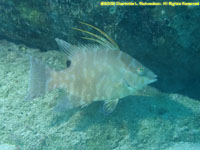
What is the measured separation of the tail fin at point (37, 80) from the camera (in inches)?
86.9

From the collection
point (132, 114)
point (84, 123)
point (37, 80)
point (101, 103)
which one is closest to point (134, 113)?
point (132, 114)

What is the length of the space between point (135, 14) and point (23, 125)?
2.27 metres

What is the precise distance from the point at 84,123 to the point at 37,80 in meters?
0.96

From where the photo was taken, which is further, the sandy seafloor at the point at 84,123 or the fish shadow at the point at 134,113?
the fish shadow at the point at 134,113

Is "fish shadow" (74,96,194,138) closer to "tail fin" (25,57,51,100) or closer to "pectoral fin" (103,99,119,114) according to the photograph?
"pectoral fin" (103,99,119,114)

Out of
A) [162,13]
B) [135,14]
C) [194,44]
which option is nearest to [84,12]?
[135,14]

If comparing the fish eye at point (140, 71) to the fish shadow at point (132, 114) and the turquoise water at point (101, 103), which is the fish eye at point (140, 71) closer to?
the turquoise water at point (101, 103)

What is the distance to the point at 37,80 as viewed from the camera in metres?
2.23

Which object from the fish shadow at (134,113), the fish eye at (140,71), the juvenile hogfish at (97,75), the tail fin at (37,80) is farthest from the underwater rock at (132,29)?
the tail fin at (37,80)

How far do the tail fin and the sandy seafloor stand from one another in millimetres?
505

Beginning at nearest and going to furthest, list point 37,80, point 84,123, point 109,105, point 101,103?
point 37,80 < point 109,105 < point 84,123 < point 101,103

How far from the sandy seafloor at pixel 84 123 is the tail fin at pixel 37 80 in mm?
505

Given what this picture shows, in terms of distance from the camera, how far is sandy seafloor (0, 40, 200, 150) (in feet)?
7.85

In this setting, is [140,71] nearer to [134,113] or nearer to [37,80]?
[134,113]
